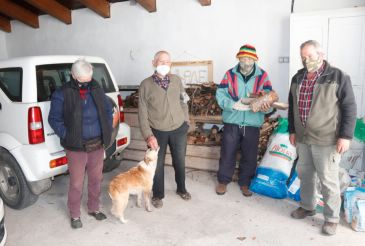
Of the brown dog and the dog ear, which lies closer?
the brown dog

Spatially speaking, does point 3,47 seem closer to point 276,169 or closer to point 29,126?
point 29,126

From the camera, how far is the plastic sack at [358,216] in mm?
2867

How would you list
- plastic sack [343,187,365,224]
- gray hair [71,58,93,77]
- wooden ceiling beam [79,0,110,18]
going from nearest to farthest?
gray hair [71,58,93,77]
plastic sack [343,187,365,224]
wooden ceiling beam [79,0,110,18]

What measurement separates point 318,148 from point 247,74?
1193mm

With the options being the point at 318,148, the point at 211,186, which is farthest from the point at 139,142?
the point at 318,148

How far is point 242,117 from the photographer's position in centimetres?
360

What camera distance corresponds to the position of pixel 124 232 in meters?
3.05

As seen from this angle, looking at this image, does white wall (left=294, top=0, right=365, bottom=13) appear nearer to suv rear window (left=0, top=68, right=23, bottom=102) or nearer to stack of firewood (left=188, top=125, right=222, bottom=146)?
stack of firewood (left=188, top=125, right=222, bottom=146)

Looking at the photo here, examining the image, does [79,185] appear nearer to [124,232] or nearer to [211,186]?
[124,232]

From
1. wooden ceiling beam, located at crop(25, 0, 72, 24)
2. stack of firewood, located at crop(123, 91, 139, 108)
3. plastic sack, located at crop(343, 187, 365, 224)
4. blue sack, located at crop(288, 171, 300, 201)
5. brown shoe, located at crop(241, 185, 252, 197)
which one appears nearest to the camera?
plastic sack, located at crop(343, 187, 365, 224)

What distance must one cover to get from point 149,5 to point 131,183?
4.04 m

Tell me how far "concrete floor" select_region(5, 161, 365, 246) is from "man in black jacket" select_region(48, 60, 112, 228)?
0.31m

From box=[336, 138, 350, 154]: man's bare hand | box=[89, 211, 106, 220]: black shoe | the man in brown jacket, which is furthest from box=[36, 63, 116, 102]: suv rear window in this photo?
box=[336, 138, 350, 154]: man's bare hand

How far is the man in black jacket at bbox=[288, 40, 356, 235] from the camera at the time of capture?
8.66ft
